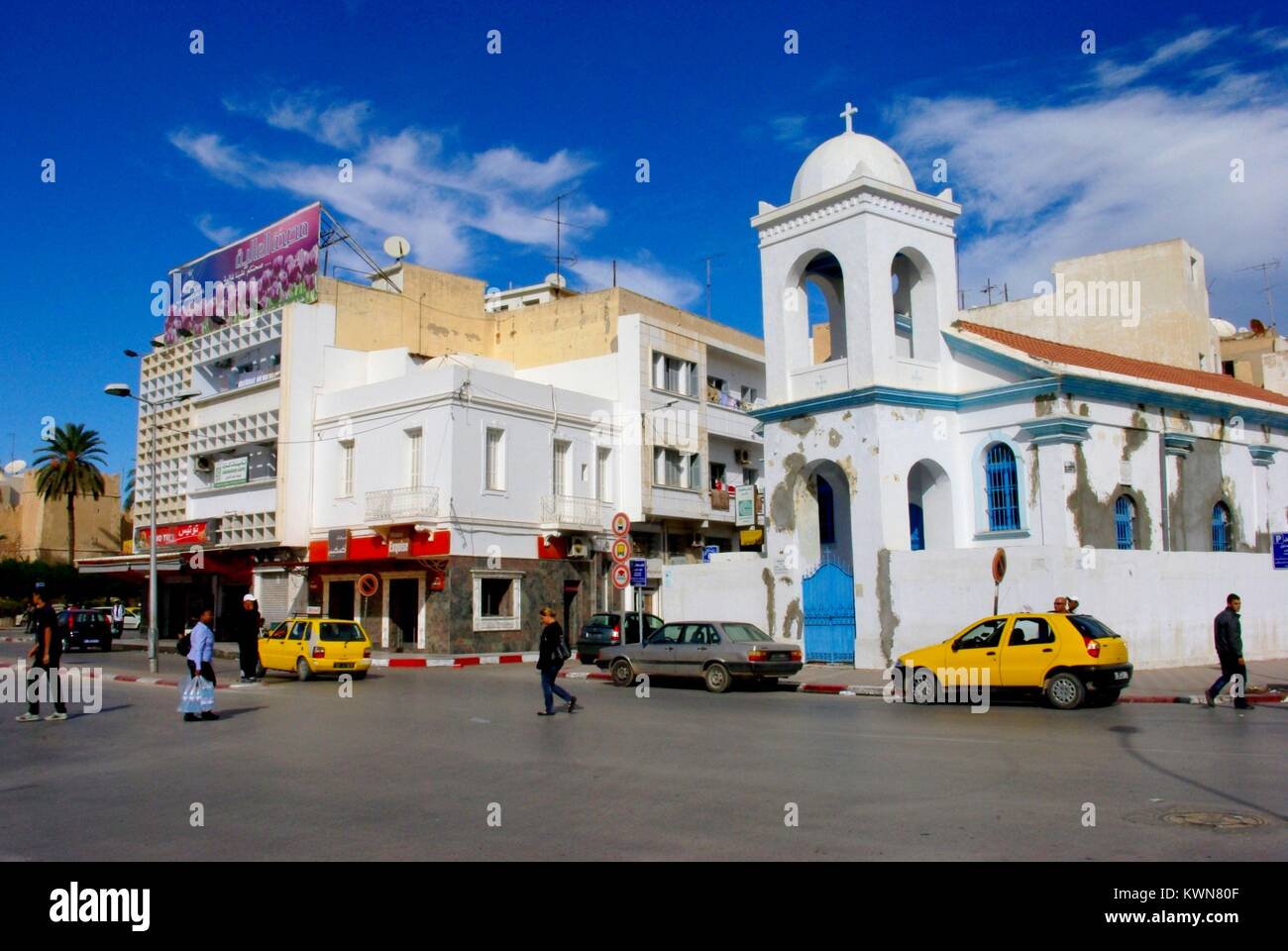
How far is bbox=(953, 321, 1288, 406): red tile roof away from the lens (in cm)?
2705

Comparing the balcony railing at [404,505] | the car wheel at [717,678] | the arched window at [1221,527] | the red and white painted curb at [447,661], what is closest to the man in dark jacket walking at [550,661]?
the car wheel at [717,678]

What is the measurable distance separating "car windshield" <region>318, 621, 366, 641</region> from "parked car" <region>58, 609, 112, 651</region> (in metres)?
19.4

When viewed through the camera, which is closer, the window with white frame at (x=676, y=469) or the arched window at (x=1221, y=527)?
the arched window at (x=1221, y=527)

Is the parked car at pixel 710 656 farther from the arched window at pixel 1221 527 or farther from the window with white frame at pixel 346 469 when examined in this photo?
the window with white frame at pixel 346 469

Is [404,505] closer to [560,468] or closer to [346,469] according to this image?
[346,469]

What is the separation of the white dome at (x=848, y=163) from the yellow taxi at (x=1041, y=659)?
41.1ft

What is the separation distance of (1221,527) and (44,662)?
28.2m

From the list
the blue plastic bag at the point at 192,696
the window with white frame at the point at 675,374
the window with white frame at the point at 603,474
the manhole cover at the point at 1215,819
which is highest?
the window with white frame at the point at 675,374

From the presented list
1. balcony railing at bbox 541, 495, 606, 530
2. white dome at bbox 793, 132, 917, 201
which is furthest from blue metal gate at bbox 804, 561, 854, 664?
balcony railing at bbox 541, 495, 606, 530

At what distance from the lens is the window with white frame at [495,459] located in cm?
3497

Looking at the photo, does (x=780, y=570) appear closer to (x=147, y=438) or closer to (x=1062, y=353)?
(x=1062, y=353)

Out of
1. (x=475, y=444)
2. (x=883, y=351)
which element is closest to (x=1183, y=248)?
(x=883, y=351)

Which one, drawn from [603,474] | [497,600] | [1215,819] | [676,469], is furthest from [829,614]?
[676,469]

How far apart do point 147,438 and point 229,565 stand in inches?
373
